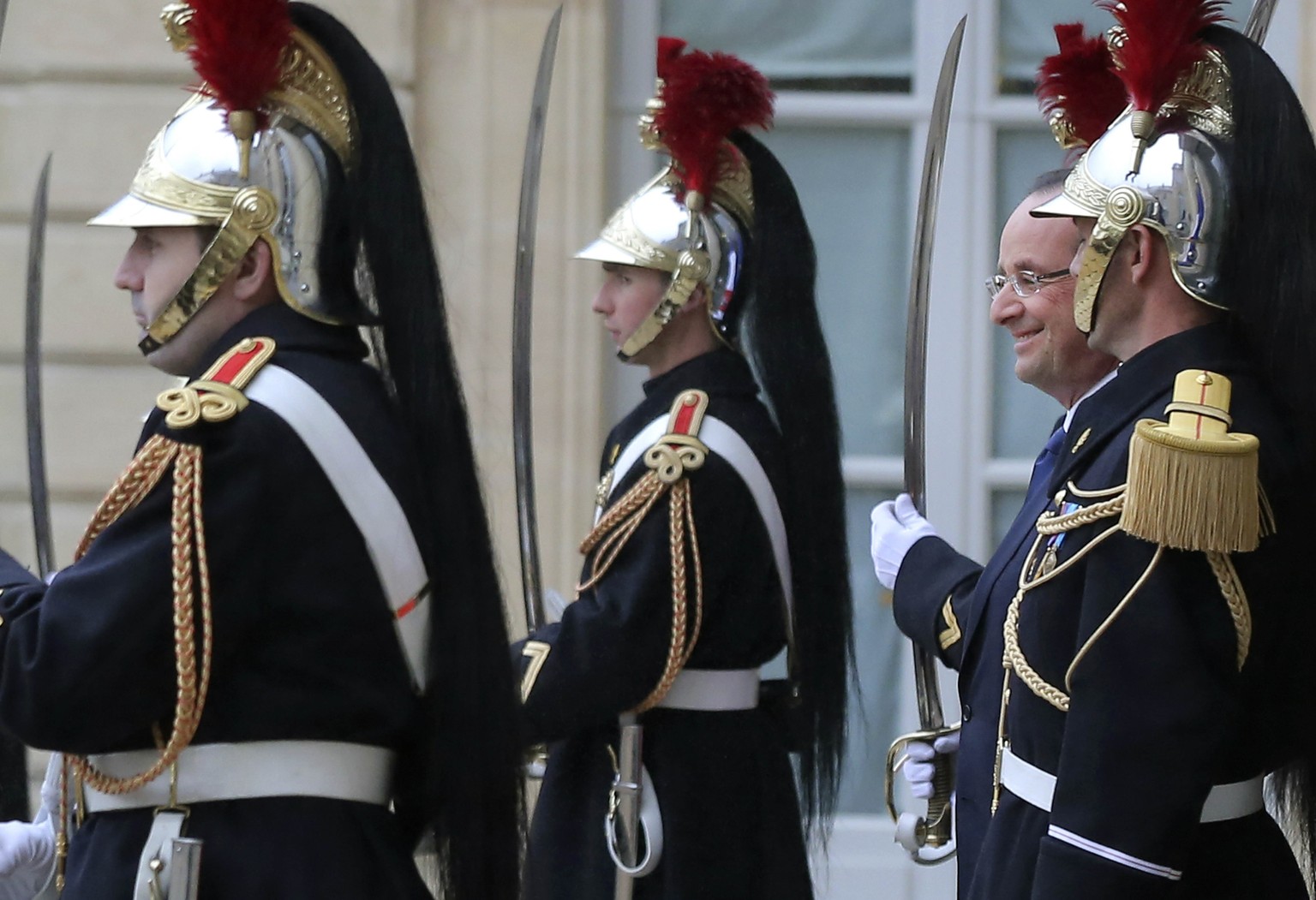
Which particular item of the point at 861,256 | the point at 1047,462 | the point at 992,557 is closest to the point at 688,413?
the point at 1047,462

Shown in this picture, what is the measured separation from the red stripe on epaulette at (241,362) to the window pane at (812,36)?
3249mm

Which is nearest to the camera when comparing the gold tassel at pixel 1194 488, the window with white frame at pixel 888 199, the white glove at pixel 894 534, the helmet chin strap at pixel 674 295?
the gold tassel at pixel 1194 488

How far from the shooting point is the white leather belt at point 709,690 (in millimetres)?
3559

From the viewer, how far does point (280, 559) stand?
7.33 feet

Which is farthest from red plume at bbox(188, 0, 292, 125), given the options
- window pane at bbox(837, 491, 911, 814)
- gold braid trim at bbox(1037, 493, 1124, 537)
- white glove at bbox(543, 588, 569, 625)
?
window pane at bbox(837, 491, 911, 814)

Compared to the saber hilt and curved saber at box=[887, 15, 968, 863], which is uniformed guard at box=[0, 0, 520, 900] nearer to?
the saber hilt

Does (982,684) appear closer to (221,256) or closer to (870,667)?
(221,256)

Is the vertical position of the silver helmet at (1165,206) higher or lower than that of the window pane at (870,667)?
higher

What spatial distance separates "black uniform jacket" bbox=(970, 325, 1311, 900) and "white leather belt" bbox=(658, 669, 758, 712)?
3.67ft

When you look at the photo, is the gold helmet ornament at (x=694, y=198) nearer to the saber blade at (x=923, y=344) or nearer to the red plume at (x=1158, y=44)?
the saber blade at (x=923, y=344)

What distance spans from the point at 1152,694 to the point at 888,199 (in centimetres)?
347

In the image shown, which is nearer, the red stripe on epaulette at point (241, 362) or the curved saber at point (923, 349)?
the red stripe on epaulette at point (241, 362)

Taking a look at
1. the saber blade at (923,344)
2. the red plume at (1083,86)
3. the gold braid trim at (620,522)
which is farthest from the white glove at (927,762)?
the red plume at (1083,86)

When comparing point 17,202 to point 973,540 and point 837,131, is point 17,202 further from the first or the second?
point 973,540
